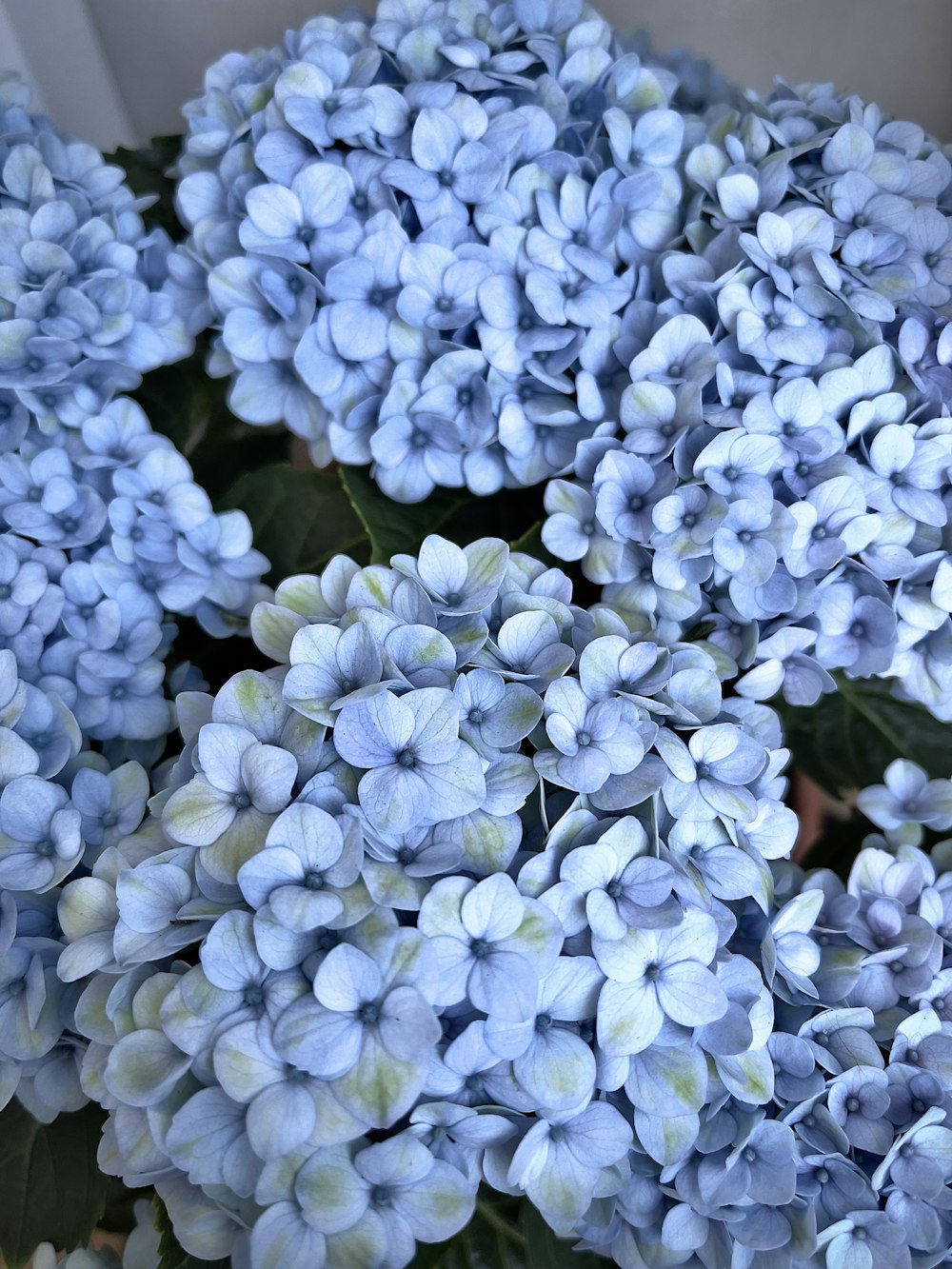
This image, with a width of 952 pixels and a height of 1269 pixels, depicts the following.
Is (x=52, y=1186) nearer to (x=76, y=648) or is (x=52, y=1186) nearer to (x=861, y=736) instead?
(x=76, y=648)

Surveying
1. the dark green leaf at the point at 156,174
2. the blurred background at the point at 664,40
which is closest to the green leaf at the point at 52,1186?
the dark green leaf at the point at 156,174

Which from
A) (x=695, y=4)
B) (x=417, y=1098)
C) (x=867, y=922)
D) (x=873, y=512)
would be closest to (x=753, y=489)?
(x=873, y=512)

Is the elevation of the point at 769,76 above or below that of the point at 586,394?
above

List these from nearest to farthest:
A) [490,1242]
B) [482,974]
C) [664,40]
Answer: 1. [482,974]
2. [490,1242]
3. [664,40]

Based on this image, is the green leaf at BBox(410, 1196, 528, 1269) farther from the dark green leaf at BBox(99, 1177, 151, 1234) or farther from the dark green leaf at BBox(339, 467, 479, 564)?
the dark green leaf at BBox(339, 467, 479, 564)

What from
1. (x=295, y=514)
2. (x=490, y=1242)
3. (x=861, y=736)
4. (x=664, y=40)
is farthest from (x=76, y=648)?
(x=664, y=40)

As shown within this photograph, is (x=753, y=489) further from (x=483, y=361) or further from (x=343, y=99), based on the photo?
(x=343, y=99)

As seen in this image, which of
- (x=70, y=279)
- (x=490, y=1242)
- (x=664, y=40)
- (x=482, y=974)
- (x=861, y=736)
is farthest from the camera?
(x=664, y=40)
